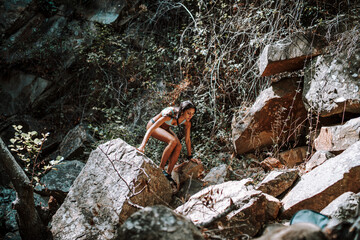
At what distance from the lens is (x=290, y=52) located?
4109 mm

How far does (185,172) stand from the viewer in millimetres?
4195

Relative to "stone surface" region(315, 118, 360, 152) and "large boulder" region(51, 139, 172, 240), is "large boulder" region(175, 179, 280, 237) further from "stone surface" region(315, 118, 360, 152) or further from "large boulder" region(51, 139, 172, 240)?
"stone surface" region(315, 118, 360, 152)

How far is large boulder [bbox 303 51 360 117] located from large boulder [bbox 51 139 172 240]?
2630 mm

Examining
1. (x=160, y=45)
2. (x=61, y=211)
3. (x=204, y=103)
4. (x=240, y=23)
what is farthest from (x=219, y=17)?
(x=61, y=211)

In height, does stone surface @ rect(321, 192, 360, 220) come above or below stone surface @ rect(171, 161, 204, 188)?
above

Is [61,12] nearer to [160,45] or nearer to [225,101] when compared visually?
[160,45]

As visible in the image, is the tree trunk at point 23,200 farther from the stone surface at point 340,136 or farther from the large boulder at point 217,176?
the stone surface at point 340,136

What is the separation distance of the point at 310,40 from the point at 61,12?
702 cm

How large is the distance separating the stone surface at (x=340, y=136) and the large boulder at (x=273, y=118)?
1.76ft

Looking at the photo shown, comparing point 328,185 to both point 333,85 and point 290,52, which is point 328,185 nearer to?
point 333,85

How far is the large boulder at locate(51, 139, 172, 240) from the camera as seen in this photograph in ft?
10.0

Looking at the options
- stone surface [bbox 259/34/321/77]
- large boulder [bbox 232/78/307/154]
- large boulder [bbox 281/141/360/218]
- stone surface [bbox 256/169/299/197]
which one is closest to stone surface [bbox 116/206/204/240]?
large boulder [bbox 281/141/360/218]

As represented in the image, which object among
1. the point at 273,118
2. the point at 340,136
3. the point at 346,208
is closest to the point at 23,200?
the point at 346,208

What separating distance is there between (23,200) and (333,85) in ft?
14.9
